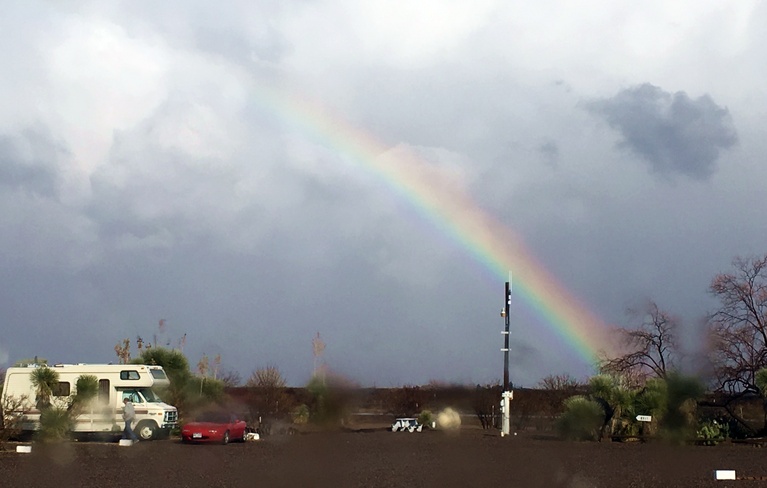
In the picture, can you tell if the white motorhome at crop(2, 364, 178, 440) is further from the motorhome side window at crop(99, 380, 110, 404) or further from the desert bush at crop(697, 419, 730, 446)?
the desert bush at crop(697, 419, 730, 446)

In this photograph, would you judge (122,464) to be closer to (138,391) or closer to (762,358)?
(138,391)

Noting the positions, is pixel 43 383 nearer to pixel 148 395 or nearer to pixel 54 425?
pixel 54 425

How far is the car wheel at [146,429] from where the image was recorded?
95.8 ft

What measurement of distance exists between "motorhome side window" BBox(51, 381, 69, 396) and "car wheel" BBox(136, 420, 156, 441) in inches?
104

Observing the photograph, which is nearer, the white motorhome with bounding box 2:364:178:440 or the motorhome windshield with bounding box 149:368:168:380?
the white motorhome with bounding box 2:364:178:440

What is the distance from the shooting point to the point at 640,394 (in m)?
33.9

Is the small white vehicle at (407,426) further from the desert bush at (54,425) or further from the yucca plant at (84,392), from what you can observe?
the desert bush at (54,425)

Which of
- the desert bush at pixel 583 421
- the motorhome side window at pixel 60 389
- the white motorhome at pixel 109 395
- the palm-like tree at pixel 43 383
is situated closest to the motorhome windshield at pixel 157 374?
the white motorhome at pixel 109 395

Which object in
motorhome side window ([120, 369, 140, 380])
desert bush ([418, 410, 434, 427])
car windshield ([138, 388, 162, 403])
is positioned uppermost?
motorhome side window ([120, 369, 140, 380])

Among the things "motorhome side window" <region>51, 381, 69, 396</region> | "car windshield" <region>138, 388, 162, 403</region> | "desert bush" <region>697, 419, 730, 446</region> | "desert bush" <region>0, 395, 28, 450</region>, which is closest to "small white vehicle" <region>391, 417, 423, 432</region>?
"desert bush" <region>697, 419, 730, 446</region>

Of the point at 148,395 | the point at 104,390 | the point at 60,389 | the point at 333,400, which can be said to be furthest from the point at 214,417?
the point at 333,400

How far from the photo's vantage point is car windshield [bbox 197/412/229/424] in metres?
29.3

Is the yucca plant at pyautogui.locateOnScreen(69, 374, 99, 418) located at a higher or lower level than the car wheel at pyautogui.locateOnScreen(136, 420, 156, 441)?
higher

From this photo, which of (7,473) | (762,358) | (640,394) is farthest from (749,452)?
(7,473)
